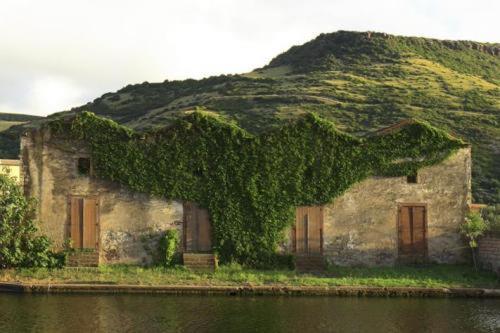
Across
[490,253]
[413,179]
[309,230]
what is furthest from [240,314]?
[490,253]

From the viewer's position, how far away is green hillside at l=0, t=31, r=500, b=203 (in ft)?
180

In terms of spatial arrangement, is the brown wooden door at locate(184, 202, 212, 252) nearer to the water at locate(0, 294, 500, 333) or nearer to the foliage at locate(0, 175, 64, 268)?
the water at locate(0, 294, 500, 333)

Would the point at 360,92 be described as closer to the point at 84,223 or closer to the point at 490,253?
the point at 490,253

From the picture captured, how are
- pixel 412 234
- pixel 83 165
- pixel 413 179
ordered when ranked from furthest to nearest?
pixel 413 179 → pixel 412 234 → pixel 83 165

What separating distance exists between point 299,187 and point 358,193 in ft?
7.30

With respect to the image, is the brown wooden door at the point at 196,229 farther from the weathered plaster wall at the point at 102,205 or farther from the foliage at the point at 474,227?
the foliage at the point at 474,227

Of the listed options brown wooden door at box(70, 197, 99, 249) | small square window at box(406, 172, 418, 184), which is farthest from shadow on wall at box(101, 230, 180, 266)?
small square window at box(406, 172, 418, 184)

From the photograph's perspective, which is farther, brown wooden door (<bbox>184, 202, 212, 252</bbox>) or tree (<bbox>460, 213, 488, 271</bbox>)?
brown wooden door (<bbox>184, 202, 212, 252</bbox>)

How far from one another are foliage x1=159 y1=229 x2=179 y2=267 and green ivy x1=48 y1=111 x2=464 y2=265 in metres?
1.35

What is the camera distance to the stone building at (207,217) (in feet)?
70.7

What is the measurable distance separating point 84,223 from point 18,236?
7.37 feet

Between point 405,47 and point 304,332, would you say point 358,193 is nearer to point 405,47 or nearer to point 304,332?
point 304,332

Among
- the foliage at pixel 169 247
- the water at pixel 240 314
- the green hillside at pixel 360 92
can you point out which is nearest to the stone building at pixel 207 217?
the foliage at pixel 169 247

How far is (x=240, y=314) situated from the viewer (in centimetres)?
1534
